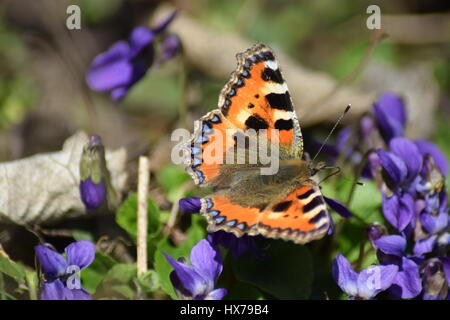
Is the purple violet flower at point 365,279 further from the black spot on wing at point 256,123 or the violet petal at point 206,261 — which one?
the black spot on wing at point 256,123

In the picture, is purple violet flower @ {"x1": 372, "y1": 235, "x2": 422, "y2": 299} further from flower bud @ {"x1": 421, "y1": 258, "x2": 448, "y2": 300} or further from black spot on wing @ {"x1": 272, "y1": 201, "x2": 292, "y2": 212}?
black spot on wing @ {"x1": 272, "y1": 201, "x2": 292, "y2": 212}

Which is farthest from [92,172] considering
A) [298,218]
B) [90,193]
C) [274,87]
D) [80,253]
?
[298,218]

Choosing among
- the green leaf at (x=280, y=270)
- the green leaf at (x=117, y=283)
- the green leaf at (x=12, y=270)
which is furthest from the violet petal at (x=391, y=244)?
the green leaf at (x=12, y=270)

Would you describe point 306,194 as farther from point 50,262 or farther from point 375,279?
point 50,262

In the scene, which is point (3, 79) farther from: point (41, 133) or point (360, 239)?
point (360, 239)

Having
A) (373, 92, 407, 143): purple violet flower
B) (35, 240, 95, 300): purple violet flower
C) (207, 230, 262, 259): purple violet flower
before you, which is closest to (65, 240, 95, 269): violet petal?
(35, 240, 95, 300): purple violet flower
